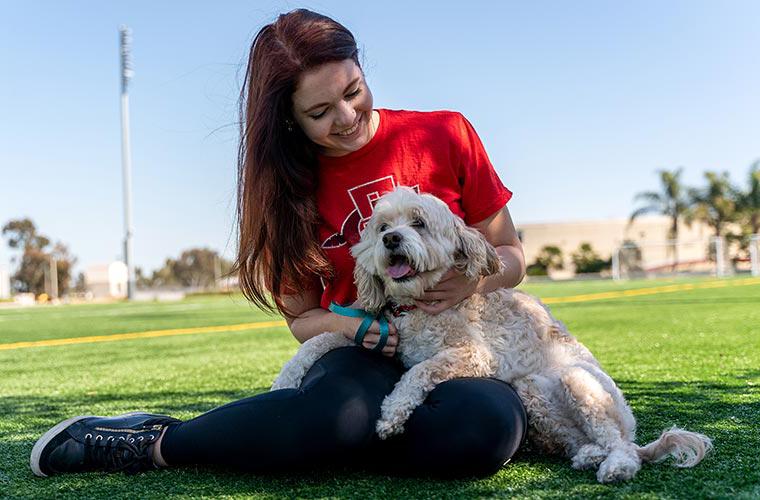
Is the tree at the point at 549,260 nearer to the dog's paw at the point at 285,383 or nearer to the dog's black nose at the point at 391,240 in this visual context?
the dog's paw at the point at 285,383

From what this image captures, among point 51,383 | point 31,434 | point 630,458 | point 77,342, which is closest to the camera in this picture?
point 630,458

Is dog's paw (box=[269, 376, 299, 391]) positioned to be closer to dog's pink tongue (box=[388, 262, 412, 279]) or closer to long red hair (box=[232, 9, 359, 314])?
long red hair (box=[232, 9, 359, 314])

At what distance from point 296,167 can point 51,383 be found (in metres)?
3.90

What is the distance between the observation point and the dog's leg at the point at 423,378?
2703mm

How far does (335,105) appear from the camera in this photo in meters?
3.09

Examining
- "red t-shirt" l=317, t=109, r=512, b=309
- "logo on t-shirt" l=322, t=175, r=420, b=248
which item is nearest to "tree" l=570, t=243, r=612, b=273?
"red t-shirt" l=317, t=109, r=512, b=309

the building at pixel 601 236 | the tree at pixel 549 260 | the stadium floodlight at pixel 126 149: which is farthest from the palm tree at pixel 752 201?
the stadium floodlight at pixel 126 149

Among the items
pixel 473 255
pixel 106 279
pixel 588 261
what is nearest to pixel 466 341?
pixel 473 255

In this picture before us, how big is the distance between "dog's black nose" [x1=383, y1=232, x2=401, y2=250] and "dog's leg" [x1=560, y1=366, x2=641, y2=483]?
81cm

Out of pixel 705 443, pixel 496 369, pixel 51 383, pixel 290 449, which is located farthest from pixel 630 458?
pixel 51 383

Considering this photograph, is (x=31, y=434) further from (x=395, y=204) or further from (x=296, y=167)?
(x=395, y=204)

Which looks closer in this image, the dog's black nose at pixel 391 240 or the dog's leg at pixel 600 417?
the dog's leg at pixel 600 417

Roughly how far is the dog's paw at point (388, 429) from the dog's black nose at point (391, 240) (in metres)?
0.67

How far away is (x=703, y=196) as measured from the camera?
51875 mm
